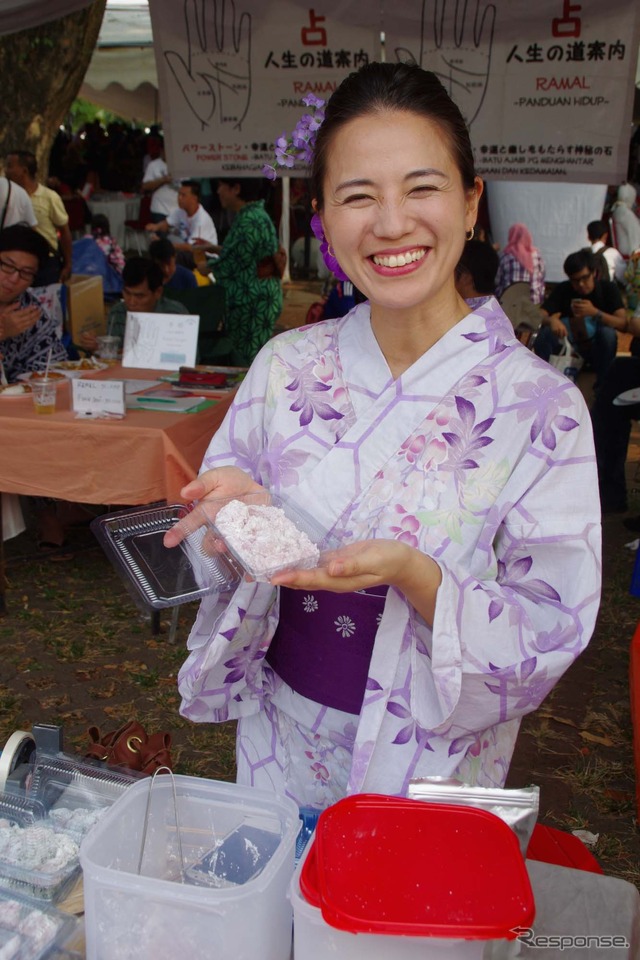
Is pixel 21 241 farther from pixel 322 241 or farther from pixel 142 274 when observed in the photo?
pixel 322 241

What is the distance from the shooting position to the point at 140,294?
220 inches

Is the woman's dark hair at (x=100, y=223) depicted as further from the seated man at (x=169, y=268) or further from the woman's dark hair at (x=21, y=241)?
the woman's dark hair at (x=21, y=241)

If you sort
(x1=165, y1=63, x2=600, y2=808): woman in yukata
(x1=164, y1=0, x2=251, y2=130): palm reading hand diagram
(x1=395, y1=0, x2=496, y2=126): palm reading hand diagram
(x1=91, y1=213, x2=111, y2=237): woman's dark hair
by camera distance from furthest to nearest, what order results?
(x1=91, y1=213, x2=111, y2=237): woman's dark hair, (x1=164, y1=0, x2=251, y2=130): palm reading hand diagram, (x1=395, y1=0, x2=496, y2=126): palm reading hand diagram, (x1=165, y1=63, x2=600, y2=808): woman in yukata

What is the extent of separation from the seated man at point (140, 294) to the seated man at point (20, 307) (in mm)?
762

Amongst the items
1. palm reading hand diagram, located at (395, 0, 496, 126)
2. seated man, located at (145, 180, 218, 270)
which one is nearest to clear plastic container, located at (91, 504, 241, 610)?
palm reading hand diagram, located at (395, 0, 496, 126)

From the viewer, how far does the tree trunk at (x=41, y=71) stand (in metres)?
6.49

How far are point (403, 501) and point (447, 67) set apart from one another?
4.32 metres

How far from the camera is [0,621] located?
14.2 ft

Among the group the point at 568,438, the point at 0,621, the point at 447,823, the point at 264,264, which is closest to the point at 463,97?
the point at 264,264

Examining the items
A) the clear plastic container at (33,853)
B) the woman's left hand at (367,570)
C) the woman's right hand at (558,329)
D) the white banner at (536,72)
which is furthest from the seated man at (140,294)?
the woman's left hand at (367,570)

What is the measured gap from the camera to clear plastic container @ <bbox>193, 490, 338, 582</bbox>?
1.21 m

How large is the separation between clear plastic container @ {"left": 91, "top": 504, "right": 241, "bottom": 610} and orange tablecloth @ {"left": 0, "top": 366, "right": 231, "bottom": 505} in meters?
2.32

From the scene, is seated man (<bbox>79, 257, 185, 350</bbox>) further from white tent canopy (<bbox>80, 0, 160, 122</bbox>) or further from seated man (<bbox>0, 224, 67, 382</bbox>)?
white tent canopy (<bbox>80, 0, 160, 122</bbox>)

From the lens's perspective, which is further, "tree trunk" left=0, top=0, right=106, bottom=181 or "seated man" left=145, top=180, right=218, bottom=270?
"seated man" left=145, top=180, right=218, bottom=270
